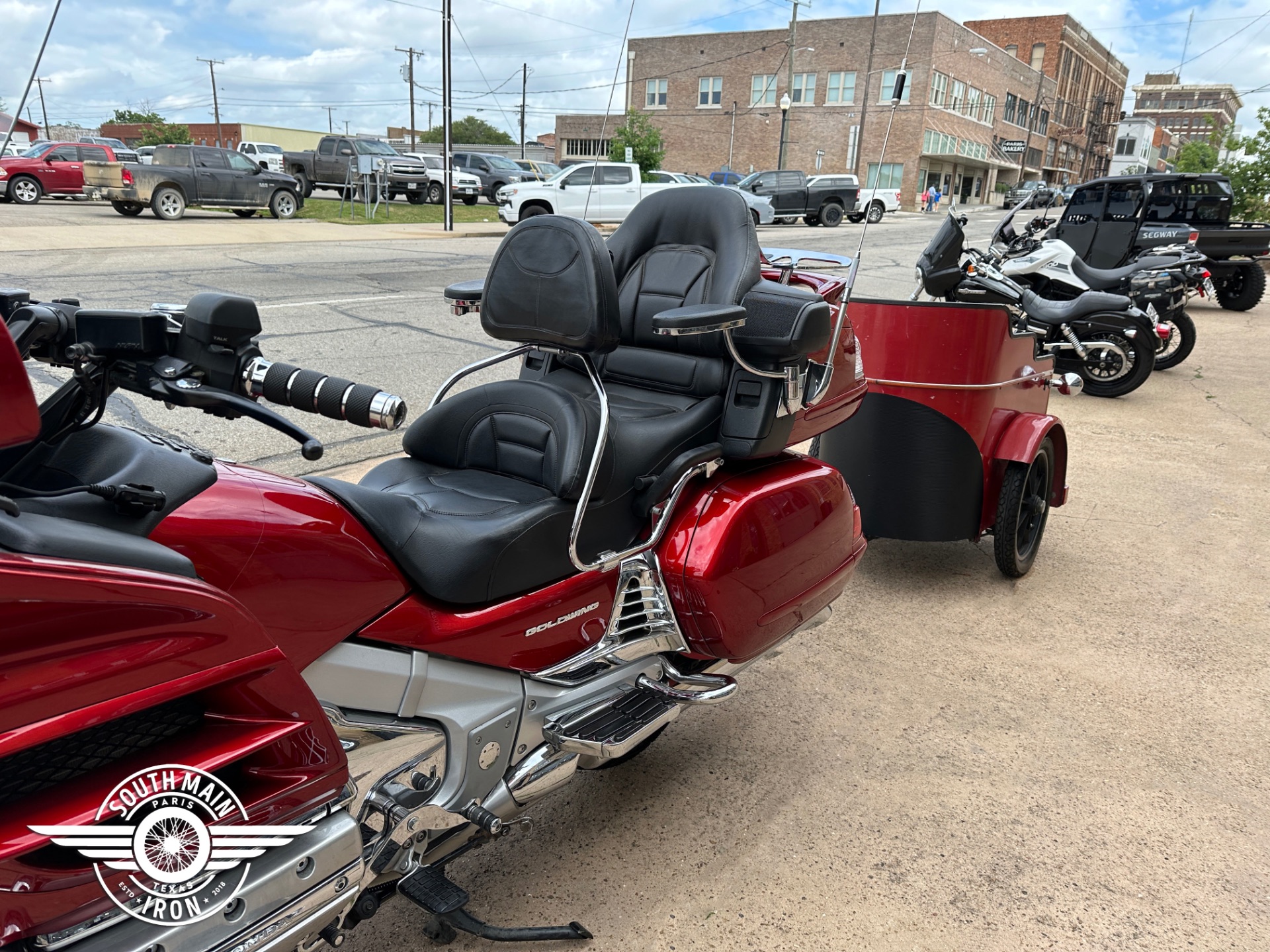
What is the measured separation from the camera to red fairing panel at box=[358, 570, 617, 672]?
188 cm

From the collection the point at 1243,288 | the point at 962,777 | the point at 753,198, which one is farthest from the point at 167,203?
the point at 962,777

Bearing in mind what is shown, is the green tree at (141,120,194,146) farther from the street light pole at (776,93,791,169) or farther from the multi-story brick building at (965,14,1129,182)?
the multi-story brick building at (965,14,1129,182)

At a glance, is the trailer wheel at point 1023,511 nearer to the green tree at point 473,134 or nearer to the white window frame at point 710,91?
the white window frame at point 710,91

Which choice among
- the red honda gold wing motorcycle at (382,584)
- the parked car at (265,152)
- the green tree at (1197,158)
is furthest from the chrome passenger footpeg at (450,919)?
the parked car at (265,152)

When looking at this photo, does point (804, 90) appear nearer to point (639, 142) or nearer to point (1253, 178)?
point (639, 142)

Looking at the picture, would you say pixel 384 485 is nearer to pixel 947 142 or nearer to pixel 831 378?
pixel 831 378

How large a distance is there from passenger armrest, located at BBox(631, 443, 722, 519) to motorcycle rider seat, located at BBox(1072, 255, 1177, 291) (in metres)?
9.11

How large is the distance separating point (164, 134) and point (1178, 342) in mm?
60882

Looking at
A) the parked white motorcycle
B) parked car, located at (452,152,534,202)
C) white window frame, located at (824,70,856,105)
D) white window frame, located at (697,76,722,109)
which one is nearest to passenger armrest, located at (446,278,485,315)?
the parked white motorcycle

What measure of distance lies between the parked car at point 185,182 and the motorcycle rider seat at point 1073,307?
17.2m

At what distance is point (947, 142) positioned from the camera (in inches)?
2014

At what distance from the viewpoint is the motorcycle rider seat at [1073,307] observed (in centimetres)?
838

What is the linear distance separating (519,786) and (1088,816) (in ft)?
5.90

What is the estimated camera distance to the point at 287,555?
162 cm
